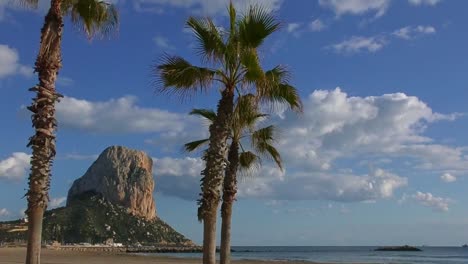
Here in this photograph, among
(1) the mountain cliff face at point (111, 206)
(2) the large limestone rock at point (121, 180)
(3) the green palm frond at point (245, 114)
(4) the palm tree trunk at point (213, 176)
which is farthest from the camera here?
(2) the large limestone rock at point (121, 180)

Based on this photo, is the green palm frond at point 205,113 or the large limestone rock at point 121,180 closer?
the green palm frond at point 205,113

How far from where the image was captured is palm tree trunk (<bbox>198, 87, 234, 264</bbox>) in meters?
13.9

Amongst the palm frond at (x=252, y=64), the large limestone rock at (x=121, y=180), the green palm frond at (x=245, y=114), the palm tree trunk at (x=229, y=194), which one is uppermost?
the large limestone rock at (x=121, y=180)

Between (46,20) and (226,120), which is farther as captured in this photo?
(226,120)

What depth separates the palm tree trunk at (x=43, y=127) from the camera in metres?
11.9

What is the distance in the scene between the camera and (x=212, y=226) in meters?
14.1

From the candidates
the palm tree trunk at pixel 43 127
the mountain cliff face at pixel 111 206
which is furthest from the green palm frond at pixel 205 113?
the mountain cliff face at pixel 111 206

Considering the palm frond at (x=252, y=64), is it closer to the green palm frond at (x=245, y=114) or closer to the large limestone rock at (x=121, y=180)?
the green palm frond at (x=245, y=114)

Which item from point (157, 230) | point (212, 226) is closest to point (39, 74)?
point (212, 226)

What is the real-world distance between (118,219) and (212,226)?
543 ft

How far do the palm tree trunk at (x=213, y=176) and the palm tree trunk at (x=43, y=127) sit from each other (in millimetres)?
3734

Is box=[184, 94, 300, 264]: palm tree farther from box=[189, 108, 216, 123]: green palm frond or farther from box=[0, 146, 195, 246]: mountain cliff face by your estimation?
box=[0, 146, 195, 246]: mountain cliff face

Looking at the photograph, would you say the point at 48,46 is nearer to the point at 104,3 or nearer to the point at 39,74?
the point at 39,74

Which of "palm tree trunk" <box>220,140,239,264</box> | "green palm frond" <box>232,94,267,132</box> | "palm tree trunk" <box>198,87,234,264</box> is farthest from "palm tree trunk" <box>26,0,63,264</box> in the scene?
"palm tree trunk" <box>220,140,239,264</box>
